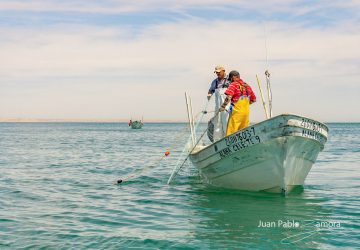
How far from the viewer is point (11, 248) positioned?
29.6 ft

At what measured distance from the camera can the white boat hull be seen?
13109 millimetres

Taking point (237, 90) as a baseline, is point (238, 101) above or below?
below

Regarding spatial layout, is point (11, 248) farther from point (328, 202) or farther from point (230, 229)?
point (328, 202)

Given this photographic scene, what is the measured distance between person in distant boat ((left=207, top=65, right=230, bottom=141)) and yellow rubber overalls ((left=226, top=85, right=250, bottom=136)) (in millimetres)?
590

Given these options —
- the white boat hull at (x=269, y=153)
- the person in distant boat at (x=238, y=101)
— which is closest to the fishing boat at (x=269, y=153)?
the white boat hull at (x=269, y=153)

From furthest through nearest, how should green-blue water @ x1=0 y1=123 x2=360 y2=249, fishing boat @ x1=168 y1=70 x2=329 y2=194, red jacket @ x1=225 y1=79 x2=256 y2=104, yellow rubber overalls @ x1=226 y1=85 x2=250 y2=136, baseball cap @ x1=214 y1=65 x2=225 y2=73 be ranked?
1. baseball cap @ x1=214 y1=65 x2=225 y2=73
2. yellow rubber overalls @ x1=226 y1=85 x2=250 y2=136
3. red jacket @ x1=225 y1=79 x2=256 y2=104
4. fishing boat @ x1=168 y1=70 x2=329 y2=194
5. green-blue water @ x1=0 y1=123 x2=360 y2=249

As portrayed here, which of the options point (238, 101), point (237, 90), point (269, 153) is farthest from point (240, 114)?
point (269, 153)

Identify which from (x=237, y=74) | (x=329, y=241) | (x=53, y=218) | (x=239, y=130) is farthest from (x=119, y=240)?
(x=237, y=74)

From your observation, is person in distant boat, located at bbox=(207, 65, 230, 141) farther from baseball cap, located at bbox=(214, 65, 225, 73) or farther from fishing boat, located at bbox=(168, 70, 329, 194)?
fishing boat, located at bbox=(168, 70, 329, 194)

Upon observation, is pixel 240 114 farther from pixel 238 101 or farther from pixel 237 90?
pixel 237 90

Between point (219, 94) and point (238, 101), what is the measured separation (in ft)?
3.63

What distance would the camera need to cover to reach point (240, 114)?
14359 mm

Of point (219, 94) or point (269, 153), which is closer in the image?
point (269, 153)

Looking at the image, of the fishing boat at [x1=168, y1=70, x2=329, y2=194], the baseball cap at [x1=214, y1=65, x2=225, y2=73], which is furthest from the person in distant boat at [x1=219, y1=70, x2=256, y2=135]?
the baseball cap at [x1=214, y1=65, x2=225, y2=73]
